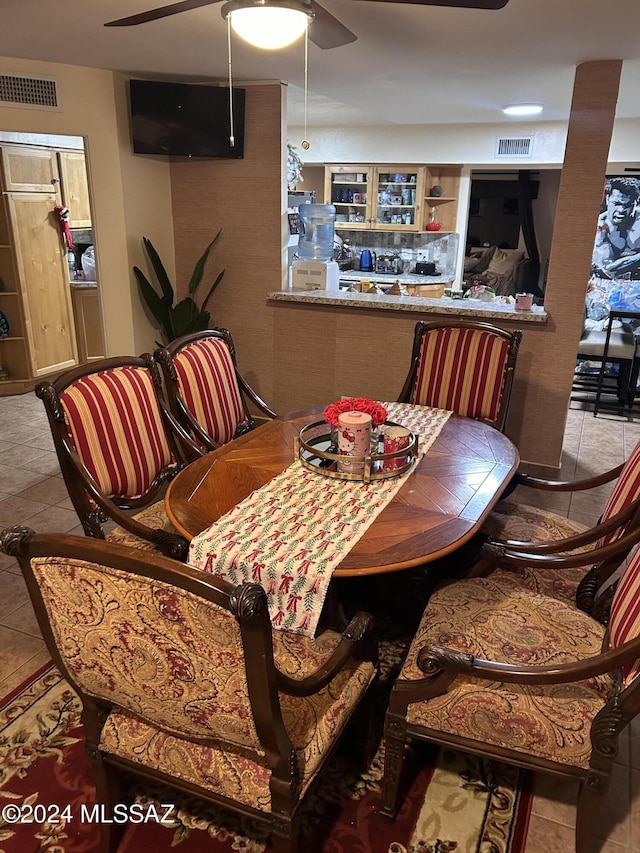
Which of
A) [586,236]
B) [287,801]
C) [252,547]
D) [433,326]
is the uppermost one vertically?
[586,236]

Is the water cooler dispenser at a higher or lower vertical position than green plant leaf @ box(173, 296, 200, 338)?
higher

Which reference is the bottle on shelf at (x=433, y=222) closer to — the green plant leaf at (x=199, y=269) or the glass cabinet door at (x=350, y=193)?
the glass cabinet door at (x=350, y=193)

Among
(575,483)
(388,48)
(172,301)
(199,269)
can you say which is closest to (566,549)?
(575,483)

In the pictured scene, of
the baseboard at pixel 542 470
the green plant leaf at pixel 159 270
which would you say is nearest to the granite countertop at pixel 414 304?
the green plant leaf at pixel 159 270

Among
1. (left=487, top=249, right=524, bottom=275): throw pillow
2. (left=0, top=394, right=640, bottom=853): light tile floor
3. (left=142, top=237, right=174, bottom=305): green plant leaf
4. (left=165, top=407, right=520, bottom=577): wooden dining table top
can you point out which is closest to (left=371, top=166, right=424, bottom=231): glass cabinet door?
(left=487, top=249, right=524, bottom=275): throw pillow

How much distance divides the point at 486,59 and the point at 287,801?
3491mm

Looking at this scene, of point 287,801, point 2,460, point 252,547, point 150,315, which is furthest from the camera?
point 150,315

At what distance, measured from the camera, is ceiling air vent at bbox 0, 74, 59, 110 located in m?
3.60

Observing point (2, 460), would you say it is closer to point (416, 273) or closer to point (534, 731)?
point (534, 731)

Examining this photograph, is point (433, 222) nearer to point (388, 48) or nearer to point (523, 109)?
point (523, 109)

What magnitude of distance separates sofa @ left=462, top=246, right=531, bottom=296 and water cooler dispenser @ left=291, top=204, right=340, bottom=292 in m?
2.89

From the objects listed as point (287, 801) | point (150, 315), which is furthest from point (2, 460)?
point (287, 801)

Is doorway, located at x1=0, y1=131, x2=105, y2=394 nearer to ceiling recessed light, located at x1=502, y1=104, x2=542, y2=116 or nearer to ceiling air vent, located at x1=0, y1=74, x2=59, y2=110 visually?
ceiling air vent, located at x1=0, y1=74, x2=59, y2=110

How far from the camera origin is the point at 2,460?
13.3ft
